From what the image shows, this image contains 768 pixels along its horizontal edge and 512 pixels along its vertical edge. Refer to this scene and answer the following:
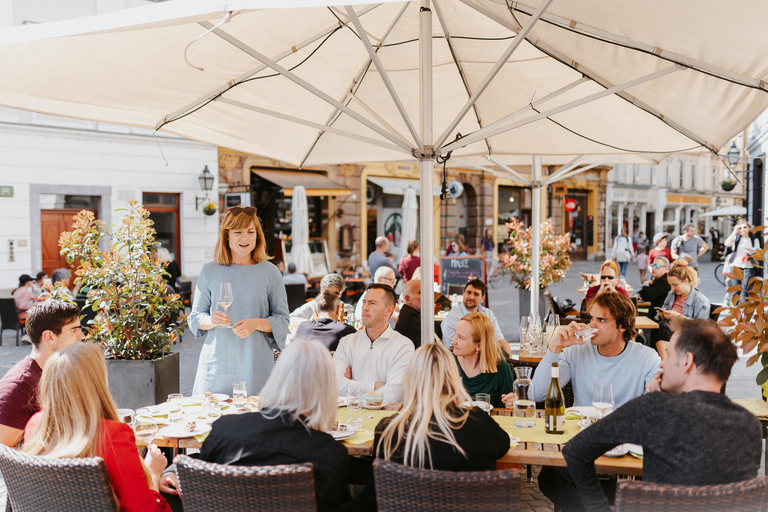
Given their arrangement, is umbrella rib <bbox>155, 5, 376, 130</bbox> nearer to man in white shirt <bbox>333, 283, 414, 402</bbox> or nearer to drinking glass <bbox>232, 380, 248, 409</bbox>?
man in white shirt <bbox>333, 283, 414, 402</bbox>

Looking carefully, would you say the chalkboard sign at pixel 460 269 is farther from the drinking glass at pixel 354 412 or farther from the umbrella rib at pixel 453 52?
the drinking glass at pixel 354 412

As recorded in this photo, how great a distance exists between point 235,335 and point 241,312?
0.15 meters

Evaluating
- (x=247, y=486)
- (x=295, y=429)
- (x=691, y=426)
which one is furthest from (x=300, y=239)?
(x=691, y=426)

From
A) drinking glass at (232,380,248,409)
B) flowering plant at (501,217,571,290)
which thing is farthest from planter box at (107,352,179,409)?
flowering plant at (501,217,571,290)

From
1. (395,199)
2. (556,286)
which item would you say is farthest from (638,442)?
(395,199)

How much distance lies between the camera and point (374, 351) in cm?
432

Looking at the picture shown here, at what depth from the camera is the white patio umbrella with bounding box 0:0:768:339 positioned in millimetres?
3324

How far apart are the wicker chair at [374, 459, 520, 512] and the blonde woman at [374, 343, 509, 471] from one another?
0.22 m

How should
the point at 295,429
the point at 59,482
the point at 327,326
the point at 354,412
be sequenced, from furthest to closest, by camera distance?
the point at 327,326, the point at 354,412, the point at 295,429, the point at 59,482

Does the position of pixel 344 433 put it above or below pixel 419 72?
below

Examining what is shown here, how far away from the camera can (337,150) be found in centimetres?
641

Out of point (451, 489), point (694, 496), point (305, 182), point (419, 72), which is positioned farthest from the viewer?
point (305, 182)

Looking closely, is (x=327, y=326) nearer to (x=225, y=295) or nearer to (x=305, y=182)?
(x=225, y=295)

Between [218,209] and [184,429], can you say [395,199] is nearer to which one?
[218,209]
